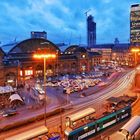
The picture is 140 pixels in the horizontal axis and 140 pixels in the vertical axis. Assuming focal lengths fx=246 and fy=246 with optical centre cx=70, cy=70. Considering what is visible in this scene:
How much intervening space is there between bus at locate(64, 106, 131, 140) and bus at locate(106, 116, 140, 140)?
4.35 m

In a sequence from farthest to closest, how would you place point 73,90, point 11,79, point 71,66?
point 71,66
point 11,79
point 73,90

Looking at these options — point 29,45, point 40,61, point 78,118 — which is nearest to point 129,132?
point 78,118

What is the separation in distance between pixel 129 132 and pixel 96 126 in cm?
719

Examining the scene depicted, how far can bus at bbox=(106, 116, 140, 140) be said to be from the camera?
3956 cm

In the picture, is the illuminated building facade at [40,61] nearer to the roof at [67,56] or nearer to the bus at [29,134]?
the roof at [67,56]

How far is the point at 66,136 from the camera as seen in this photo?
132ft

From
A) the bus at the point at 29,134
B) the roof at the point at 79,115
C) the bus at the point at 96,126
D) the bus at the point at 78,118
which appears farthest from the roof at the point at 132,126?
the bus at the point at 29,134

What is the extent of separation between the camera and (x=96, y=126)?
45.3 m

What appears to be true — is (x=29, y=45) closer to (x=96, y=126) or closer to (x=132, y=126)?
(x=96, y=126)

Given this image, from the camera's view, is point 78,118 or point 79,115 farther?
point 79,115

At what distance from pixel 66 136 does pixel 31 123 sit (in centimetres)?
1482

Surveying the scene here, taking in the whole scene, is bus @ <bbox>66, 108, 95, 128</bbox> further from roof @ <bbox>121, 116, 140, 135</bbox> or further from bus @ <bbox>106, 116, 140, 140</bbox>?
roof @ <bbox>121, 116, 140, 135</bbox>

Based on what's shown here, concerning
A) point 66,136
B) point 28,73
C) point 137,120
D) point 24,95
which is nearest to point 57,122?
point 66,136

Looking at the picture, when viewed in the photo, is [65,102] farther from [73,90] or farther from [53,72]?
[53,72]
